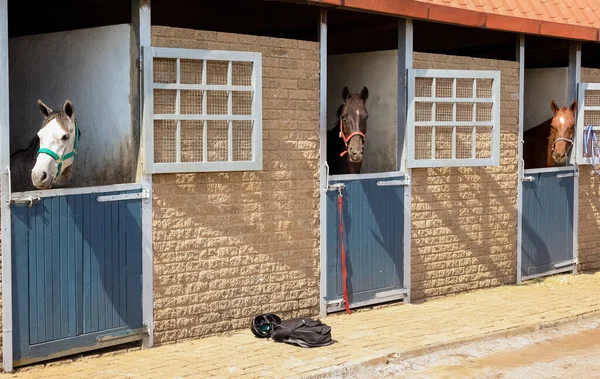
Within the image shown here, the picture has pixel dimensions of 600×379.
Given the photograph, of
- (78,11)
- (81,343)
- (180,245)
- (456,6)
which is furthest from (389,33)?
(81,343)

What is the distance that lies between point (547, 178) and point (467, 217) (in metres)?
1.66

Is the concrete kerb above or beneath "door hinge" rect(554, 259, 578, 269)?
beneath

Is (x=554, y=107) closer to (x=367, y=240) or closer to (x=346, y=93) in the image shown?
(x=346, y=93)

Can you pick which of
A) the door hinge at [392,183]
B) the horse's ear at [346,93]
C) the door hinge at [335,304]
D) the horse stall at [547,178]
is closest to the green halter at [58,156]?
the door hinge at [335,304]

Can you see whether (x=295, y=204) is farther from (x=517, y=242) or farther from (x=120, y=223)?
(x=517, y=242)

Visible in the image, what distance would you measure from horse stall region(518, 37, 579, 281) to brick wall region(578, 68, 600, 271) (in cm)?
18

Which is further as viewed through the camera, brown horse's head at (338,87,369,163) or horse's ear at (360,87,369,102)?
horse's ear at (360,87,369,102)

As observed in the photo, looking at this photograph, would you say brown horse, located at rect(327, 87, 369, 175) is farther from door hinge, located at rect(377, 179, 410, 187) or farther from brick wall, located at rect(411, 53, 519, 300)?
A: brick wall, located at rect(411, 53, 519, 300)

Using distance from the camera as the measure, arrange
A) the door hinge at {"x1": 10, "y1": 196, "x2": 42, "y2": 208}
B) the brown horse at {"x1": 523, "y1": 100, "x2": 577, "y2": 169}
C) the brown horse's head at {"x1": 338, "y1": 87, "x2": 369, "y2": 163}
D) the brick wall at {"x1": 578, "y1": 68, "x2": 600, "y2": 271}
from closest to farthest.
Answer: the door hinge at {"x1": 10, "y1": 196, "x2": 42, "y2": 208}
the brown horse's head at {"x1": 338, "y1": 87, "x2": 369, "y2": 163}
the brown horse at {"x1": 523, "y1": 100, "x2": 577, "y2": 169}
the brick wall at {"x1": 578, "y1": 68, "x2": 600, "y2": 271}

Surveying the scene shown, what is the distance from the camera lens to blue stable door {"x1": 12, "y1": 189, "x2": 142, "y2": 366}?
648 centimetres

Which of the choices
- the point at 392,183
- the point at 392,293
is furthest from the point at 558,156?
the point at 392,293

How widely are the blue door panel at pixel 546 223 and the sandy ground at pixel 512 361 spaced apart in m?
2.70

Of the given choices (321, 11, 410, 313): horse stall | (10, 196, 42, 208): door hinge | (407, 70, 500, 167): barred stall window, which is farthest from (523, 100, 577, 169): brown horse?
(10, 196, 42, 208): door hinge

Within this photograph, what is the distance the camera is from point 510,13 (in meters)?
10.5
